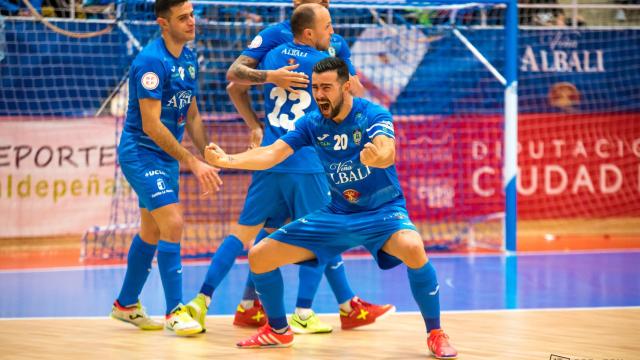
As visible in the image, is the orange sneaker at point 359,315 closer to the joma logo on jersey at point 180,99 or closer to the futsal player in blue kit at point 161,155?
the futsal player in blue kit at point 161,155

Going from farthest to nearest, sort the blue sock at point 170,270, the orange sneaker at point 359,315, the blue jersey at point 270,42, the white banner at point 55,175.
A: the white banner at point 55,175 → the blue jersey at point 270,42 → the orange sneaker at point 359,315 → the blue sock at point 170,270

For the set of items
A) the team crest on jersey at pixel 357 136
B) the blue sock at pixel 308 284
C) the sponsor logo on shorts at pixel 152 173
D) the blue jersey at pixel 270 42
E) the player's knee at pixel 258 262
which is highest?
the blue jersey at pixel 270 42

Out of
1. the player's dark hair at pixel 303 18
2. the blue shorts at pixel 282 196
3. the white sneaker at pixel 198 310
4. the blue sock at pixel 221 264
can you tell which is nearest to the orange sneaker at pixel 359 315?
the blue shorts at pixel 282 196

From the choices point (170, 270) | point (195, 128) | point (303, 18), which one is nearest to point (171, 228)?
point (170, 270)

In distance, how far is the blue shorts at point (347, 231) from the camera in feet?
17.2

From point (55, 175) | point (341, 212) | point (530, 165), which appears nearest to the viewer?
point (341, 212)

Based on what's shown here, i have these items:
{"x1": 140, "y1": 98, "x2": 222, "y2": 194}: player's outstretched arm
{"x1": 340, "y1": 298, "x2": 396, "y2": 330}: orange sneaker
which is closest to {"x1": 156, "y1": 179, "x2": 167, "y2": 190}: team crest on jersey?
{"x1": 140, "y1": 98, "x2": 222, "y2": 194}: player's outstretched arm

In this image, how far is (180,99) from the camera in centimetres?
601

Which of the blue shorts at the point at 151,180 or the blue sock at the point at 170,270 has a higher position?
the blue shorts at the point at 151,180

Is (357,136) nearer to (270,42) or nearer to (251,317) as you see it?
(270,42)

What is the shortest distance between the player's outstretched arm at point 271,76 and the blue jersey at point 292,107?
0.31 feet

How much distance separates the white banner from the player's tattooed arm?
198 inches

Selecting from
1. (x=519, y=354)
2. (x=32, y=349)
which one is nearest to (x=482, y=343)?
(x=519, y=354)

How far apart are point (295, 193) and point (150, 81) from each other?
1.18m
